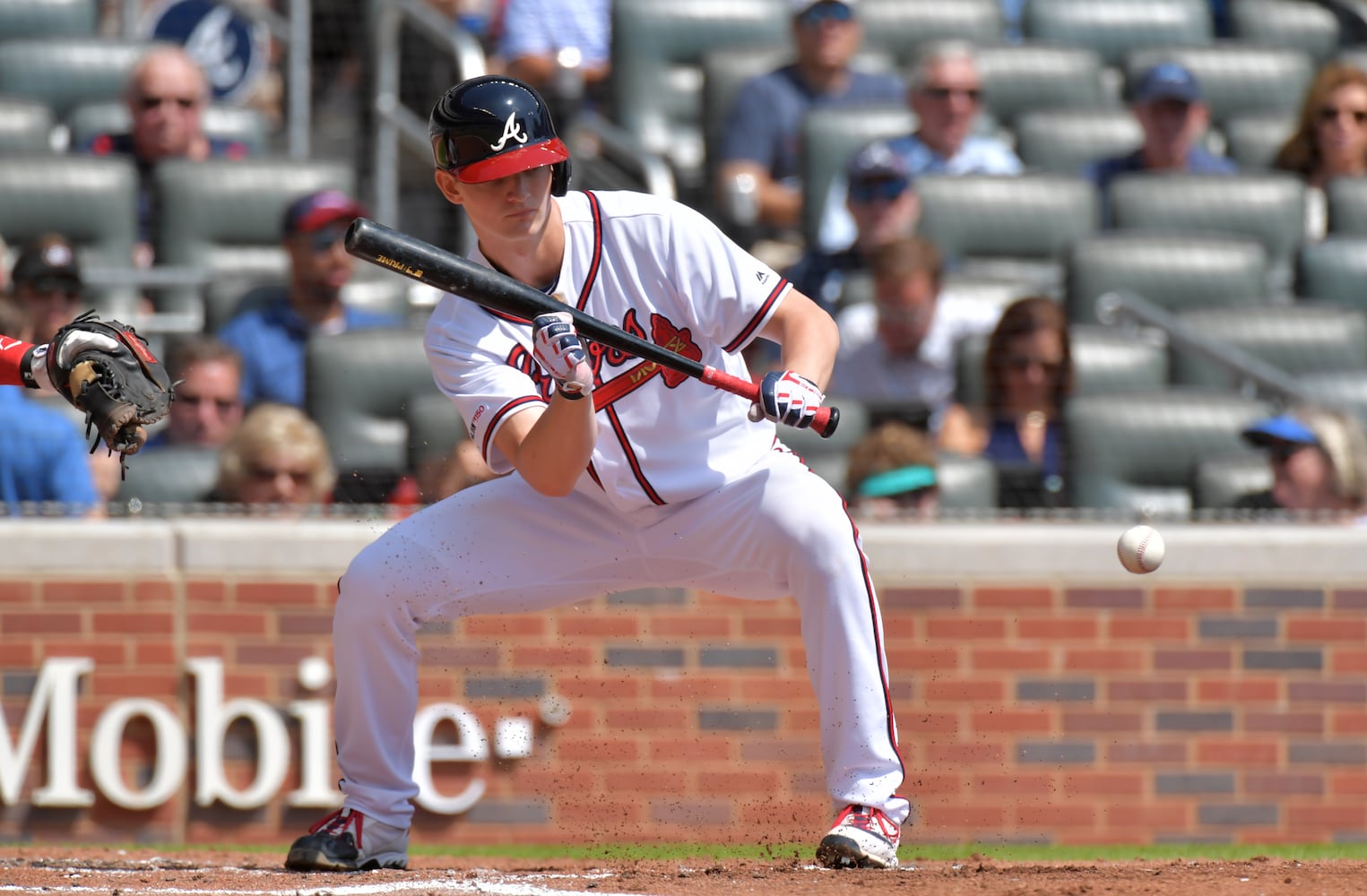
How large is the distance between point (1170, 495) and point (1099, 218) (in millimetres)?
1673

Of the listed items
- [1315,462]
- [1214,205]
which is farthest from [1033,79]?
[1315,462]

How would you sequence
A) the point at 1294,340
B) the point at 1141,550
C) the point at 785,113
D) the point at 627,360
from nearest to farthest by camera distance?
1. the point at 627,360
2. the point at 1141,550
3. the point at 1294,340
4. the point at 785,113

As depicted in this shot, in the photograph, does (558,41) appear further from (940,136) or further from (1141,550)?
(1141,550)

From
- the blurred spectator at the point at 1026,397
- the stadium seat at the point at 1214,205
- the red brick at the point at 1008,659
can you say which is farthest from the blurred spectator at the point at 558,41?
the red brick at the point at 1008,659

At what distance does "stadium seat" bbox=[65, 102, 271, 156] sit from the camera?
6.98m

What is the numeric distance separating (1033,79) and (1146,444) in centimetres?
261

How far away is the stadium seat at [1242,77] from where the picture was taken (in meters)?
7.90

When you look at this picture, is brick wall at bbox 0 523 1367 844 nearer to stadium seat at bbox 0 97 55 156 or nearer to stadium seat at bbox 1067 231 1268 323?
stadium seat at bbox 1067 231 1268 323

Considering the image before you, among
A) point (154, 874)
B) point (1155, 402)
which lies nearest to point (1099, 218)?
point (1155, 402)

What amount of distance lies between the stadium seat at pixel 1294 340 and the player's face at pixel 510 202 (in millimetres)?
3022

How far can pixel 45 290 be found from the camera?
5.62 m

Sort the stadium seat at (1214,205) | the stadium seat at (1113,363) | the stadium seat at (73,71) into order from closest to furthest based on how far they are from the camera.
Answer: the stadium seat at (1113,363) → the stadium seat at (1214,205) → the stadium seat at (73,71)

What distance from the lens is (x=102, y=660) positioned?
527cm

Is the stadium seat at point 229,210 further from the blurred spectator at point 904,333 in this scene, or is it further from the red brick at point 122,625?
the blurred spectator at point 904,333
